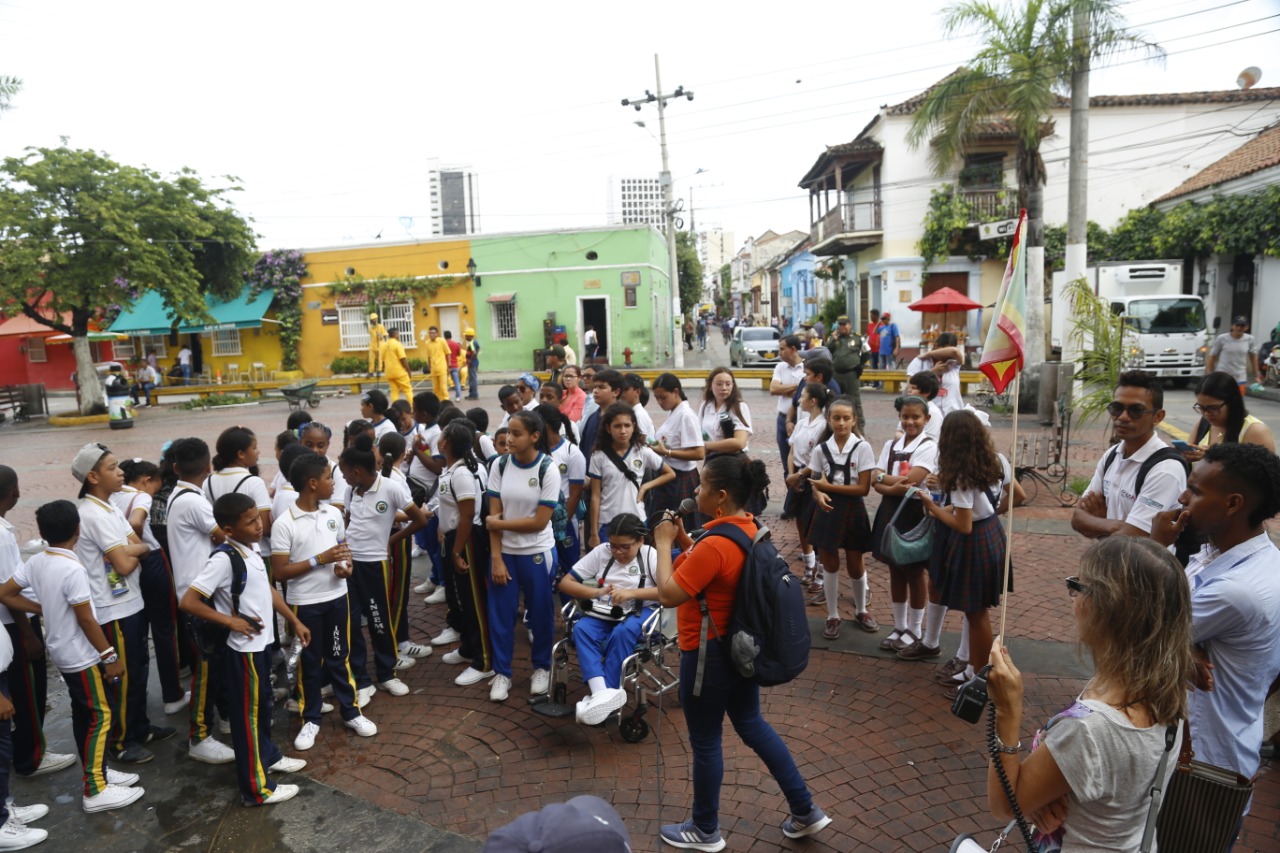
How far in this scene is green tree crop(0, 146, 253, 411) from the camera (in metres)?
19.7

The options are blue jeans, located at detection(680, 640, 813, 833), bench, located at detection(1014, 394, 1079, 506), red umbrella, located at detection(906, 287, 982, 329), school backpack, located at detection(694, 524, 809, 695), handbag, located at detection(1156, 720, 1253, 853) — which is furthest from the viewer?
red umbrella, located at detection(906, 287, 982, 329)

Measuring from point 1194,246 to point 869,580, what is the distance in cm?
2068

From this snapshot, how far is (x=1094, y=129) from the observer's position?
88.2 feet

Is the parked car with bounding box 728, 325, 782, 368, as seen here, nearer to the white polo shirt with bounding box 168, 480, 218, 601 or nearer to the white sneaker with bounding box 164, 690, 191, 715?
the white sneaker with bounding box 164, 690, 191, 715

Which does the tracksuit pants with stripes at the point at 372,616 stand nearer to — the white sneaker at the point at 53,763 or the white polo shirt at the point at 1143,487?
the white sneaker at the point at 53,763

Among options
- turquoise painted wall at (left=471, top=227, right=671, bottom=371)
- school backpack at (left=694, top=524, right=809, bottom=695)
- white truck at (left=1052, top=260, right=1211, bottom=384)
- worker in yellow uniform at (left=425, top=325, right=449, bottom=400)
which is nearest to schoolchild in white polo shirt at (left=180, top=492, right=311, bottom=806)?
school backpack at (left=694, top=524, right=809, bottom=695)

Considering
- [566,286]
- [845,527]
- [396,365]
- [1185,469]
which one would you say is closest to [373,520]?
[845,527]

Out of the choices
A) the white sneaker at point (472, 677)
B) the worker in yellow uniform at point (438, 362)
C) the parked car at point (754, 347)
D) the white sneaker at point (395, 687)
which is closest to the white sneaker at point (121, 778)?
the white sneaker at point (395, 687)

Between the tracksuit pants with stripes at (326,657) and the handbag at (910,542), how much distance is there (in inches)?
133

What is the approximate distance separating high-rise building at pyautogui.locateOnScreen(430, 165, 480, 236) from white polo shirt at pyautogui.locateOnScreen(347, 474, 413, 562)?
4805cm

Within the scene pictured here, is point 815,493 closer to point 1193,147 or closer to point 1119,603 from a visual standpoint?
point 1119,603

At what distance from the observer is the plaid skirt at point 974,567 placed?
4598 mm

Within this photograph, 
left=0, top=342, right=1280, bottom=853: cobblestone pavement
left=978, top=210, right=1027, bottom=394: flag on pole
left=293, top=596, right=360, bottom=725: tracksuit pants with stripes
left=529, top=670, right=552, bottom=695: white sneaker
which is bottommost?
left=0, top=342, right=1280, bottom=853: cobblestone pavement

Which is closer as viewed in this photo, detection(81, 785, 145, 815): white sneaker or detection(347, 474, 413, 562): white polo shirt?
detection(81, 785, 145, 815): white sneaker
